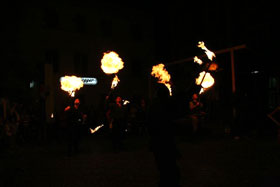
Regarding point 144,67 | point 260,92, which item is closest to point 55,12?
point 144,67

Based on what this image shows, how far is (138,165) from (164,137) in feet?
13.7

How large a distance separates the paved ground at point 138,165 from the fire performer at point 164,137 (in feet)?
6.36

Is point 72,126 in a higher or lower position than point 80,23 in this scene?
lower

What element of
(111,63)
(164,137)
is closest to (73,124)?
(111,63)

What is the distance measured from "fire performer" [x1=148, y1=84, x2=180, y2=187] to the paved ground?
1.94 m

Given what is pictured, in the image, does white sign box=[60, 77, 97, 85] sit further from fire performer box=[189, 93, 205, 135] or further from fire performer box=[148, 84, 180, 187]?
fire performer box=[148, 84, 180, 187]

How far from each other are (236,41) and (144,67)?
1333cm

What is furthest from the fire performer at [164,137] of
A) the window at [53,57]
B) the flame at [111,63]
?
the window at [53,57]

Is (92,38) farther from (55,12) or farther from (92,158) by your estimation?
(92,158)

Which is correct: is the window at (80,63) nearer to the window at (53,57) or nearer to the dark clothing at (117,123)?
the window at (53,57)

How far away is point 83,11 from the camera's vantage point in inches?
1182

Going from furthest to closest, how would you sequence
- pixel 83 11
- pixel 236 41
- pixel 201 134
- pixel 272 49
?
pixel 83 11, pixel 236 41, pixel 272 49, pixel 201 134

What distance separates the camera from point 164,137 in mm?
5297

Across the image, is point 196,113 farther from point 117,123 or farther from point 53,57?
point 53,57
